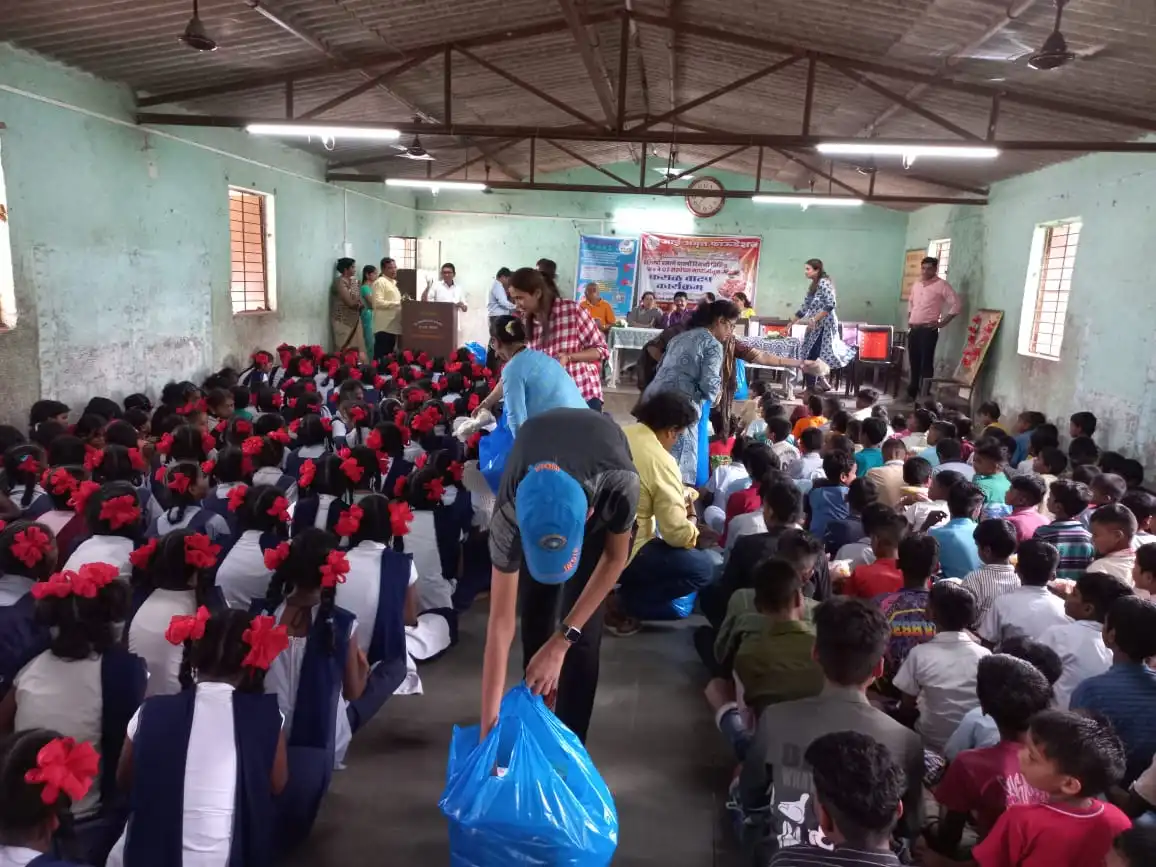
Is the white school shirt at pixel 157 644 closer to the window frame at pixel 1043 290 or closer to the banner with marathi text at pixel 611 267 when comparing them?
the window frame at pixel 1043 290

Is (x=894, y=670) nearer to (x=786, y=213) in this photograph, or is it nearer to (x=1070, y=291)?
(x=1070, y=291)

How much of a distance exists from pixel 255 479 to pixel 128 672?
6.53ft

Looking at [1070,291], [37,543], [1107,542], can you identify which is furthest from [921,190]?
[37,543]

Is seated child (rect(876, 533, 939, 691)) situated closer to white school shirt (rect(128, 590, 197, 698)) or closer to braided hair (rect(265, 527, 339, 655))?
braided hair (rect(265, 527, 339, 655))

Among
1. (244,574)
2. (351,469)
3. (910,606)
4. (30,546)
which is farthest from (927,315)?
(30,546)

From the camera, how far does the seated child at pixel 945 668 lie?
97.7 inches

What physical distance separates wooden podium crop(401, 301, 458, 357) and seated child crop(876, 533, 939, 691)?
23.7 feet

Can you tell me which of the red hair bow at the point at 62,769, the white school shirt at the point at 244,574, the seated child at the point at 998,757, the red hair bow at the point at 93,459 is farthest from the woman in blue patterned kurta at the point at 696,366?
the red hair bow at the point at 62,769

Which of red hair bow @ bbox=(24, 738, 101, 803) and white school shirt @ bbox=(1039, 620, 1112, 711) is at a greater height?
red hair bow @ bbox=(24, 738, 101, 803)

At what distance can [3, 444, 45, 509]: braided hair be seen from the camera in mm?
3662

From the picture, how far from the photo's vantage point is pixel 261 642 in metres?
1.92

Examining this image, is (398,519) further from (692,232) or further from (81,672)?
(692,232)

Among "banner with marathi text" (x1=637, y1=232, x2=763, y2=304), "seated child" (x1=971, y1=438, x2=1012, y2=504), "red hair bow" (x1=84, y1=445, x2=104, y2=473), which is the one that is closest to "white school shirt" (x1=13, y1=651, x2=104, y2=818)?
"red hair bow" (x1=84, y1=445, x2=104, y2=473)

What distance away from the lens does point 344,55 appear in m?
6.80
